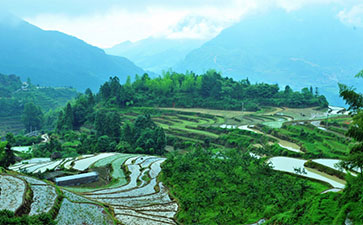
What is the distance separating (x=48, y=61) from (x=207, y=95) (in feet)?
506

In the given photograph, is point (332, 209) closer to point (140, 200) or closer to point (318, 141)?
point (140, 200)

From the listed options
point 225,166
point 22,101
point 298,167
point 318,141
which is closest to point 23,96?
point 22,101

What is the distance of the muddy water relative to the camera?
13291mm

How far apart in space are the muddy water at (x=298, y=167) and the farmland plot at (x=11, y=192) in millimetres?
11639

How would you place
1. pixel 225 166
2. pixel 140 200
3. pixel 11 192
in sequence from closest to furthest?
pixel 11 192
pixel 140 200
pixel 225 166

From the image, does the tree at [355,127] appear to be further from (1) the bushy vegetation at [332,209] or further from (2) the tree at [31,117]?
(2) the tree at [31,117]

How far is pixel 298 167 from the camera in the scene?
1571 cm

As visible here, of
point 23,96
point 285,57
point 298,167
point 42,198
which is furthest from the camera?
point 285,57

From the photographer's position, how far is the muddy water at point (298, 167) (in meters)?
13.3

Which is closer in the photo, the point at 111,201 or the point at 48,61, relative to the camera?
the point at 111,201

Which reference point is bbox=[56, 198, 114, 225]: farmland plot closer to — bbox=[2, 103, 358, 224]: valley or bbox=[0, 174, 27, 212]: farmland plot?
bbox=[2, 103, 358, 224]: valley

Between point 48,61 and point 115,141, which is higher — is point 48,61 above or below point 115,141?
above

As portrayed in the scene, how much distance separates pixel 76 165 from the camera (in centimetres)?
2172

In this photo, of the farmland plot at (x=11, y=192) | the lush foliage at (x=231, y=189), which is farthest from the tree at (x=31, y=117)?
the farmland plot at (x=11, y=192)
